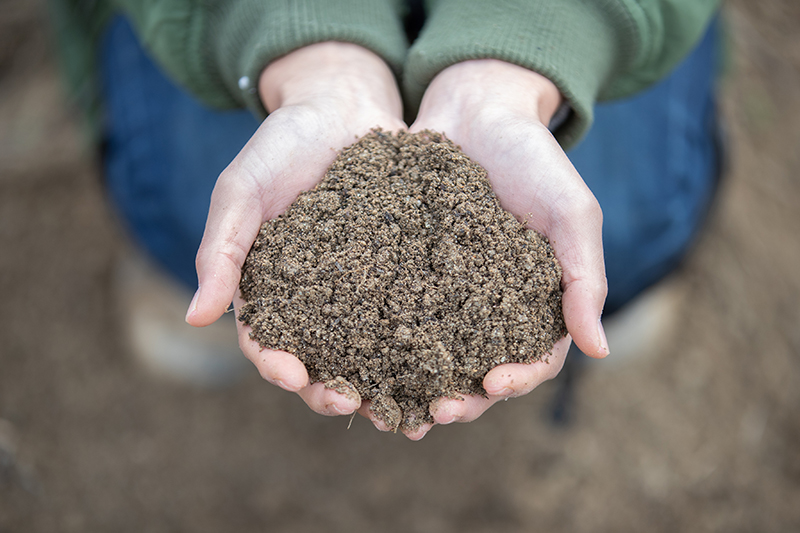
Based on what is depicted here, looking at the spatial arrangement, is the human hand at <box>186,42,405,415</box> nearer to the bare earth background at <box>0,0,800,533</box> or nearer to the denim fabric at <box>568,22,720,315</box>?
the denim fabric at <box>568,22,720,315</box>

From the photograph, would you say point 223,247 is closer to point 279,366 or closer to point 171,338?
point 279,366

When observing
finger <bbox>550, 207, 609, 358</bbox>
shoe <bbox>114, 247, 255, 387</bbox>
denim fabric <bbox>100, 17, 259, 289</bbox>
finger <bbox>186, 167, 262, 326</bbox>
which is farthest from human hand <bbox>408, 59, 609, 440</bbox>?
shoe <bbox>114, 247, 255, 387</bbox>

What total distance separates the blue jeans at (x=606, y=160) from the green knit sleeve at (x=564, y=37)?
18.7 inches

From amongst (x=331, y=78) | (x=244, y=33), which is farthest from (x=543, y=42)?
(x=244, y=33)

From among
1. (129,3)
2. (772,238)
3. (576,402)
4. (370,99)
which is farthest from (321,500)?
(772,238)

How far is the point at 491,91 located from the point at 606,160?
0.72 metres

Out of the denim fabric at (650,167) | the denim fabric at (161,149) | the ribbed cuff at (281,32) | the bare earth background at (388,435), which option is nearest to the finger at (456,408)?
the ribbed cuff at (281,32)

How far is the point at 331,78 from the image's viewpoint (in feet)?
4.08

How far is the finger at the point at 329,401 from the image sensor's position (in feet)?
3.21

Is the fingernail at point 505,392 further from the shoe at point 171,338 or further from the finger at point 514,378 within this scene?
the shoe at point 171,338

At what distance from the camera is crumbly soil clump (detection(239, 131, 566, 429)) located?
1.03 metres

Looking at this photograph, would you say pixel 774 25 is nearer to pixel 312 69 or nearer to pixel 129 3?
pixel 312 69

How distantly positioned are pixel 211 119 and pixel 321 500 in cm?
150

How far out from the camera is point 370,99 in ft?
4.09
